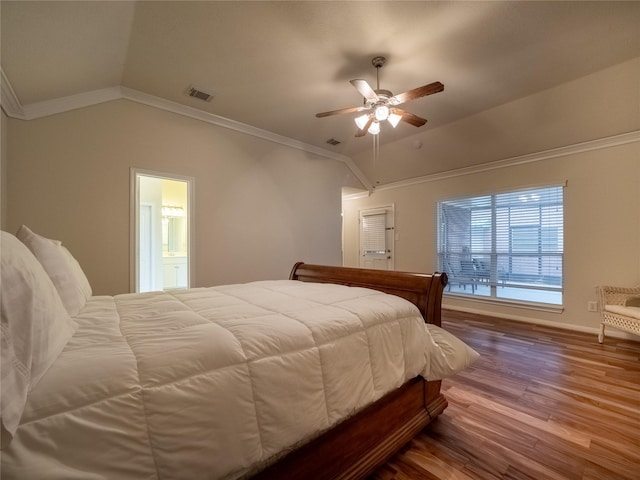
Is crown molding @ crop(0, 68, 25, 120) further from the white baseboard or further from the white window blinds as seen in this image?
the white baseboard

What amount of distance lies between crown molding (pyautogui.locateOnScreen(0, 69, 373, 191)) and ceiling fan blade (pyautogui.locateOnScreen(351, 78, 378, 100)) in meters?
2.19

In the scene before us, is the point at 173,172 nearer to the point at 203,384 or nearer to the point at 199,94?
the point at 199,94

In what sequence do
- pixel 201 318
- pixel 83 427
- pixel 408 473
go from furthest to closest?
pixel 408 473
pixel 201 318
pixel 83 427

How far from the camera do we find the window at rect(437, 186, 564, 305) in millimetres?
3898

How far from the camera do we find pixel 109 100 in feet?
9.80

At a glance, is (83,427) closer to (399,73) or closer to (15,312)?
(15,312)

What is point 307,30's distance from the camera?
2.23 meters

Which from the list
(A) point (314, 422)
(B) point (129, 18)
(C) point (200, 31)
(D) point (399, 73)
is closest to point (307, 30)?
(C) point (200, 31)

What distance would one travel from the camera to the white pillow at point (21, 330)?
59 cm

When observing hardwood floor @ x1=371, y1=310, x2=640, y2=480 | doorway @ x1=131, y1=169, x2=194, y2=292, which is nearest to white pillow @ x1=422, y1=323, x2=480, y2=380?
hardwood floor @ x1=371, y1=310, x2=640, y2=480

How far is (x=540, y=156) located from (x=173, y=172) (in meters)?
5.03

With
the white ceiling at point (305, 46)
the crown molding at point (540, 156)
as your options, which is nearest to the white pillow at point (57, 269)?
the white ceiling at point (305, 46)

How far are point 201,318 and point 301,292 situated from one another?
77 cm

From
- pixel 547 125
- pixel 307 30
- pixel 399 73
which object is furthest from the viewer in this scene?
pixel 547 125
